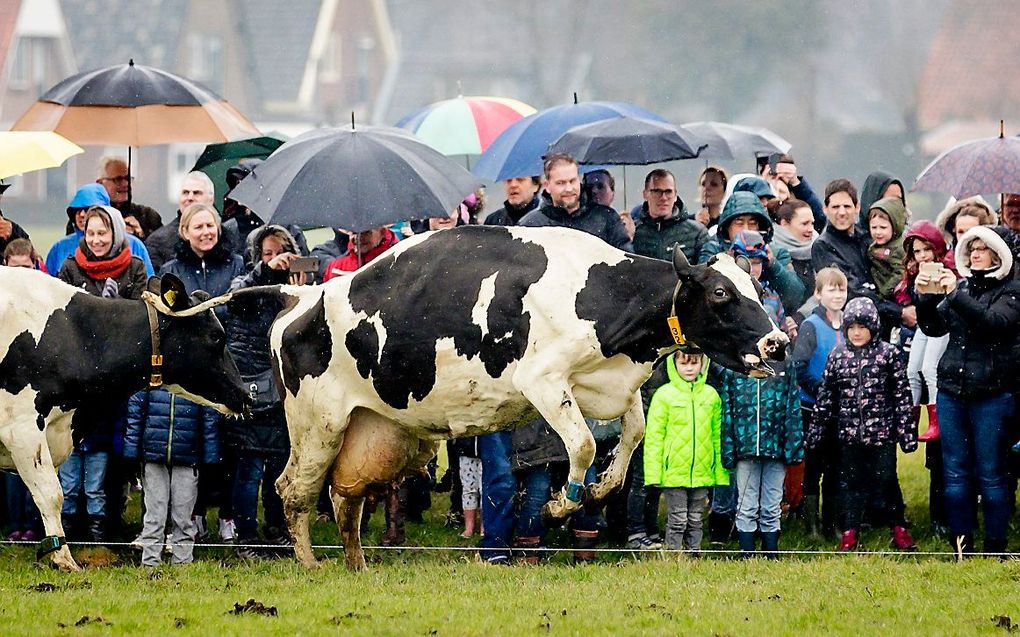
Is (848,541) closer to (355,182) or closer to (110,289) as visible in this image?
(355,182)

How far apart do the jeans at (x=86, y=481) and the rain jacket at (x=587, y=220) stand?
127 inches

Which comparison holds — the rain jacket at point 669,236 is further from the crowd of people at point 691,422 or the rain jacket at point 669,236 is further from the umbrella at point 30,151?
the umbrella at point 30,151

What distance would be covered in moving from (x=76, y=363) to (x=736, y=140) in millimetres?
7068

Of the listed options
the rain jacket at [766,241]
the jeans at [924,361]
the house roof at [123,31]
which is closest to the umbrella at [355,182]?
the rain jacket at [766,241]

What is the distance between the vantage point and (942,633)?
8195 millimetres

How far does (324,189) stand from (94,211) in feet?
5.11

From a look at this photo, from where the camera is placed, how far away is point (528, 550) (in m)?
10.8

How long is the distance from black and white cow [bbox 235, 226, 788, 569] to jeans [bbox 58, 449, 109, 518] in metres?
1.85

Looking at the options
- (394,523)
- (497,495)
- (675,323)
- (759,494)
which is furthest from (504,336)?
(394,523)

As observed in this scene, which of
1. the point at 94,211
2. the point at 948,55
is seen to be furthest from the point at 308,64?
the point at 94,211

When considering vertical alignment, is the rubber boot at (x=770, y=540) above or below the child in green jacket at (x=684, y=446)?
below

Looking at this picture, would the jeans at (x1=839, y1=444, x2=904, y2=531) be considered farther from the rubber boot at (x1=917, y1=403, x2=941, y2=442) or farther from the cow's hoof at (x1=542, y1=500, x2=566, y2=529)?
the cow's hoof at (x1=542, y1=500, x2=566, y2=529)

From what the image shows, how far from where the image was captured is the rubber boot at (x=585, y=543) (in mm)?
10930

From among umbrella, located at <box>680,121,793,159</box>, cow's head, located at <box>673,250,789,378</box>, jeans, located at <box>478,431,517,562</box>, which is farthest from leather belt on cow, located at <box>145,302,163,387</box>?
umbrella, located at <box>680,121,793,159</box>
